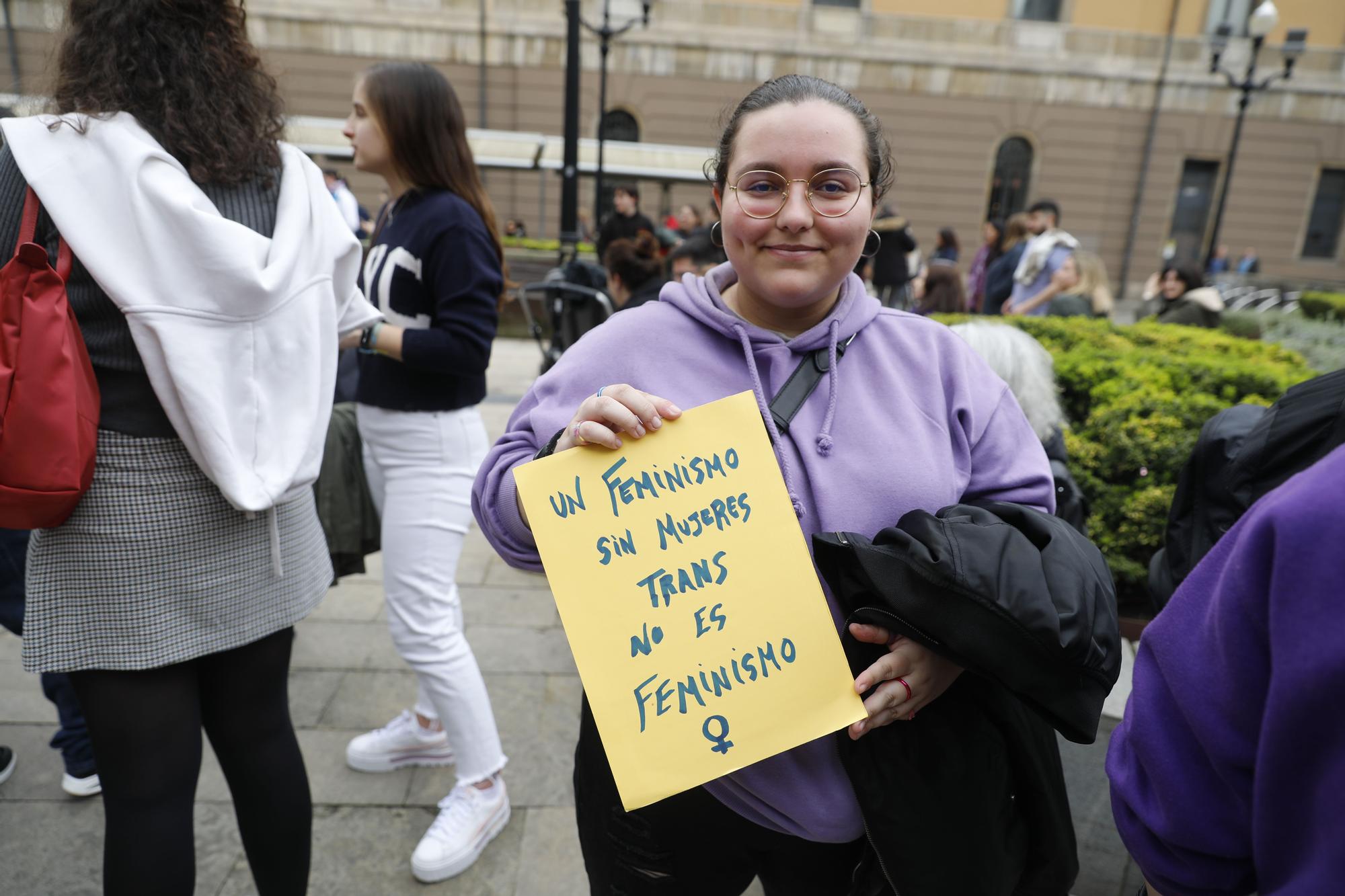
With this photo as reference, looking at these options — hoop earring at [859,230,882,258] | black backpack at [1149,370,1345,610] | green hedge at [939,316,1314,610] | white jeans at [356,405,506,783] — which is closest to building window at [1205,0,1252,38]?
green hedge at [939,316,1314,610]

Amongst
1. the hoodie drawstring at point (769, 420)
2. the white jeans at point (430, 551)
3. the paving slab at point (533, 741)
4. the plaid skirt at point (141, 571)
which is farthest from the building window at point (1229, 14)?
the plaid skirt at point (141, 571)

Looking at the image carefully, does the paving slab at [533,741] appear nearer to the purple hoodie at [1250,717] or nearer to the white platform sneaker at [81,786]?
the white platform sneaker at [81,786]

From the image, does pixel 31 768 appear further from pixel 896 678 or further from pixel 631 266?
pixel 631 266

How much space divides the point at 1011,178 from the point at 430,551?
22992 millimetres

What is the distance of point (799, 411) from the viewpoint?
1.31 meters

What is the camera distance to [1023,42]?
2061 cm

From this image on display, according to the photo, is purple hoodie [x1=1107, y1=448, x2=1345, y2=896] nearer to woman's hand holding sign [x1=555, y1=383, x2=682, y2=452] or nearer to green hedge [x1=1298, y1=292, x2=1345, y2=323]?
woman's hand holding sign [x1=555, y1=383, x2=682, y2=452]

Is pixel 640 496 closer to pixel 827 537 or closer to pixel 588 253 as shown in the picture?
pixel 827 537

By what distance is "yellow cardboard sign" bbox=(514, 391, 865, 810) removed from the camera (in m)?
1.17

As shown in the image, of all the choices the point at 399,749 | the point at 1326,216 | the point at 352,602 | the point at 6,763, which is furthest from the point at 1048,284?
the point at 1326,216

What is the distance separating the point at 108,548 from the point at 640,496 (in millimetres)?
1008

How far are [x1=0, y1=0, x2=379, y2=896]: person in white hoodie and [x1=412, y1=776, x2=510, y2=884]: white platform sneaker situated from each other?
78 cm

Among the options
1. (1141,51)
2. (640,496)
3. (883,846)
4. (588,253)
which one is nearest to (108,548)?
(640,496)

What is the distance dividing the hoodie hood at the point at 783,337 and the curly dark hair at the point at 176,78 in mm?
881
